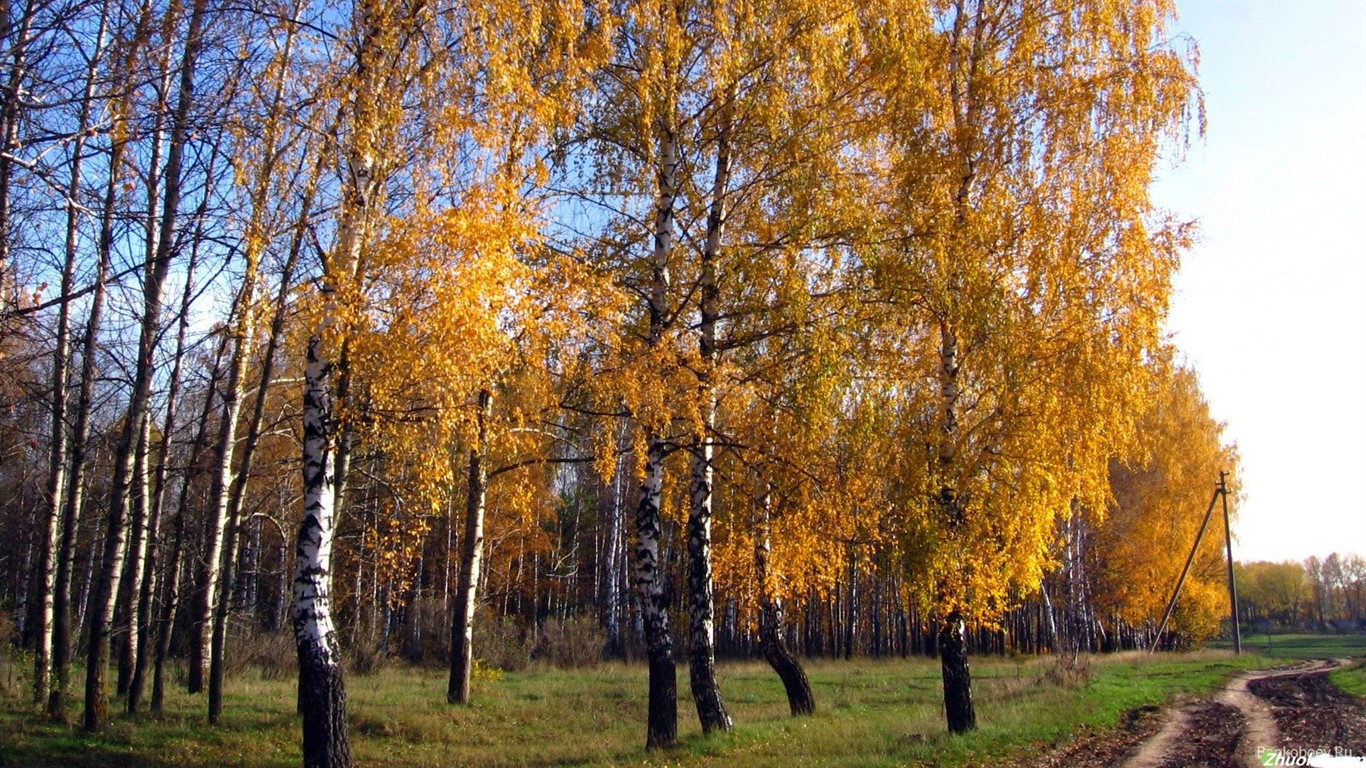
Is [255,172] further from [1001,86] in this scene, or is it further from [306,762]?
[1001,86]

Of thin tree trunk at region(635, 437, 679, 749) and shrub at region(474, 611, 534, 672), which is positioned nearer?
thin tree trunk at region(635, 437, 679, 749)

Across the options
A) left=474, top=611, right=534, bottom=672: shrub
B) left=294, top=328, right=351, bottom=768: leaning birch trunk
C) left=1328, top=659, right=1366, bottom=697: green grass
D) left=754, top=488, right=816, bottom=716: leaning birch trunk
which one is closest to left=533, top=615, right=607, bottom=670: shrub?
left=474, top=611, right=534, bottom=672: shrub

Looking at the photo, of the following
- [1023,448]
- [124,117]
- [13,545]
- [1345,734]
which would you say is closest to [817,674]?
[1345,734]

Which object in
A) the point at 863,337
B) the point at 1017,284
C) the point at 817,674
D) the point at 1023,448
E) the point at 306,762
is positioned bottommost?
the point at 817,674

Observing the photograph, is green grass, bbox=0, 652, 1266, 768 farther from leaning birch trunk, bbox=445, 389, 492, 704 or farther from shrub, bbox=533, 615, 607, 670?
shrub, bbox=533, 615, 607, 670

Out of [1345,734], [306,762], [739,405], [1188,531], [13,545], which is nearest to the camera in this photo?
[306,762]

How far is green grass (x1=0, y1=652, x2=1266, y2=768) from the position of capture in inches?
377

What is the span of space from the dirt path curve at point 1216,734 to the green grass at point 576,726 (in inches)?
34.1

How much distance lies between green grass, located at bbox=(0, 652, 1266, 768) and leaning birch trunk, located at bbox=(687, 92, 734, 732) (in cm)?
46

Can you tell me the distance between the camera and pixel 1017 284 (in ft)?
34.4

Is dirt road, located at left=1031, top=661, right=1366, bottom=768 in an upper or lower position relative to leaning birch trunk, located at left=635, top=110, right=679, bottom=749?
lower

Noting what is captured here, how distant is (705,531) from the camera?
1045 centimetres

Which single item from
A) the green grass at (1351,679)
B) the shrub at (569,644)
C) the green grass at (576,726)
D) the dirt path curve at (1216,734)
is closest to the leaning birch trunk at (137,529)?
the green grass at (576,726)

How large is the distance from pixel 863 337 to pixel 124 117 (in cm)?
712
